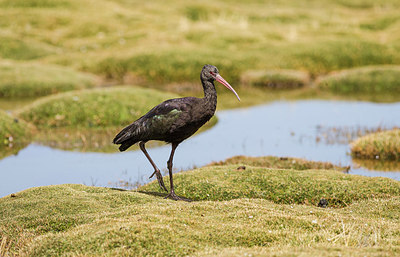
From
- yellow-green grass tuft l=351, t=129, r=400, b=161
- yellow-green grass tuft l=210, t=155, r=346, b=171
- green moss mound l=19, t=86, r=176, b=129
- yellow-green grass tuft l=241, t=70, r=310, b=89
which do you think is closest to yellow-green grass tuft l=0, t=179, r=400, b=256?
yellow-green grass tuft l=210, t=155, r=346, b=171

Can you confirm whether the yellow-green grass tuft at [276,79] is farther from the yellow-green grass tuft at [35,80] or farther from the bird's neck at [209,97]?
the bird's neck at [209,97]

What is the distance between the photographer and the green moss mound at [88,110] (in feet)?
90.0

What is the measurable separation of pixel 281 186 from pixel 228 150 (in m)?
8.03

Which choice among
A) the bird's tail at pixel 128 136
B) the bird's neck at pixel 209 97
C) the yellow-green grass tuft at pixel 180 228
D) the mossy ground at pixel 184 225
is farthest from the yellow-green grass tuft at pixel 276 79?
the yellow-green grass tuft at pixel 180 228

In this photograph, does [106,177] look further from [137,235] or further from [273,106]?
[273,106]

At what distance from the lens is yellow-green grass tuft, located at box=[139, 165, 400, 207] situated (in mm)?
14773

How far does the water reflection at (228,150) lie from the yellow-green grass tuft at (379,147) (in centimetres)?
56

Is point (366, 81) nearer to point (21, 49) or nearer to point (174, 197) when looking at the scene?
point (174, 197)

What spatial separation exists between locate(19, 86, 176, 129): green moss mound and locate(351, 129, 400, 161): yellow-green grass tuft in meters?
11.3

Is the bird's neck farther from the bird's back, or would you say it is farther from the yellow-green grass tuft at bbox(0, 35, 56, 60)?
the yellow-green grass tuft at bbox(0, 35, 56, 60)

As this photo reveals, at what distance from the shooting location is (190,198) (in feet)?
48.3

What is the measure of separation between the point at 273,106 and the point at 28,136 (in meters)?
15.3

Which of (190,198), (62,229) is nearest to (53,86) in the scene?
(190,198)

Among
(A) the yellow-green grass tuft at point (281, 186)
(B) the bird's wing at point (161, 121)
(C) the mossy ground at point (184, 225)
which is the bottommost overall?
(A) the yellow-green grass tuft at point (281, 186)
